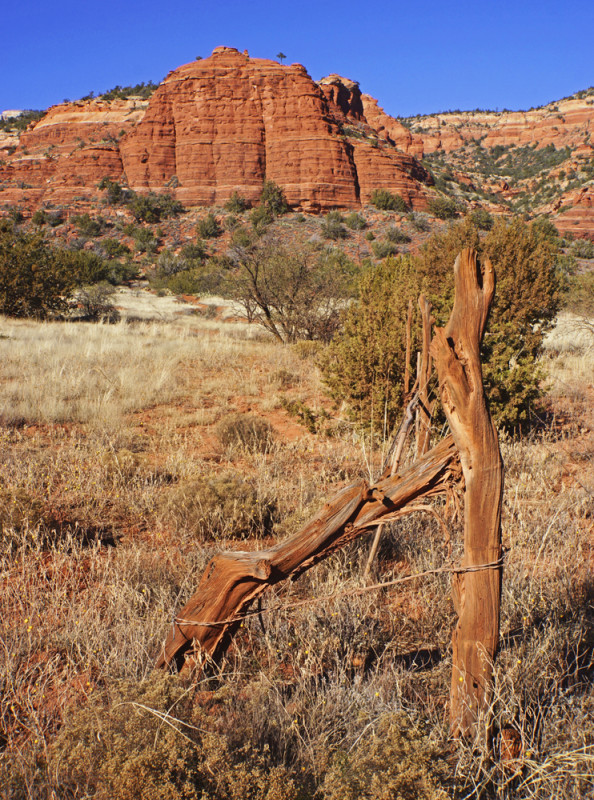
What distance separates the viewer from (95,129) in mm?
60031

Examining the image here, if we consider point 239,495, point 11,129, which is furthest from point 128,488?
point 11,129

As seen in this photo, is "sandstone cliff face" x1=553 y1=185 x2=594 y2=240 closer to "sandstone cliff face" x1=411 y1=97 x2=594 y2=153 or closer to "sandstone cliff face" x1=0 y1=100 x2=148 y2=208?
"sandstone cliff face" x1=411 y1=97 x2=594 y2=153

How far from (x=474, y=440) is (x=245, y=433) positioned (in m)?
4.49

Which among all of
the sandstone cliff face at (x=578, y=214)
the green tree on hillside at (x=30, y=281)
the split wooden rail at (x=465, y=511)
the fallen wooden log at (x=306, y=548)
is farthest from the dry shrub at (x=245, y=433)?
the sandstone cliff face at (x=578, y=214)

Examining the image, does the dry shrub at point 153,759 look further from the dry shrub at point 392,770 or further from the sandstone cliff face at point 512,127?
the sandstone cliff face at point 512,127

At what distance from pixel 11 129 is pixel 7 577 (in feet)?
266

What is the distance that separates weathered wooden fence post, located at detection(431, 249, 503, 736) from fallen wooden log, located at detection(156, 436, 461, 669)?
0.10 m

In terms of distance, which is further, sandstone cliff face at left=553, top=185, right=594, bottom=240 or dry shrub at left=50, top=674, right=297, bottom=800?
sandstone cliff face at left=553, top=185, right=594, bottom=240

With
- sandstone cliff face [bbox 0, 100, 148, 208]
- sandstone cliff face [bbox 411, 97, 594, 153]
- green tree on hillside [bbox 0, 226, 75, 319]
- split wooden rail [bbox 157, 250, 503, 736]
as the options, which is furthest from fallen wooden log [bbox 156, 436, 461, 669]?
sandstone cliff face [bbox 411, 97, 594, 153]

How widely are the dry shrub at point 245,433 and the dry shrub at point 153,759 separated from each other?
392 centimetres

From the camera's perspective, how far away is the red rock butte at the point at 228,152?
5247 centimetres

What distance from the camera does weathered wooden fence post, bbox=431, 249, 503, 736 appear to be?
1.62 m

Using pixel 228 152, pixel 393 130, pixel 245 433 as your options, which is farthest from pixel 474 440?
pixel 393 130

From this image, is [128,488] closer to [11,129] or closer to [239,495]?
[239,495]
